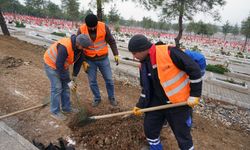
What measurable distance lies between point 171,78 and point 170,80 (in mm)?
26

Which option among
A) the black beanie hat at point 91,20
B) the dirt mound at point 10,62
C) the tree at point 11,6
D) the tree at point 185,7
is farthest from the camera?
the tree at point 11,6

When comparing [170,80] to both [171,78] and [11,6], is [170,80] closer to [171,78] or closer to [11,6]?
[171,78]

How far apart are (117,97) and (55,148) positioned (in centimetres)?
250

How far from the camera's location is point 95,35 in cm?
445

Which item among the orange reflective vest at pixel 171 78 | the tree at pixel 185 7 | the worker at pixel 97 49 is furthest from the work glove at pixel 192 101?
the tree at pixel 185 7

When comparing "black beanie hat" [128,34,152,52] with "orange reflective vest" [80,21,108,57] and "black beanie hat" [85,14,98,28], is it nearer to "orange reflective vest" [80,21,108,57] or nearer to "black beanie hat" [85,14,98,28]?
"black beanie hat" [85,14,98,28]

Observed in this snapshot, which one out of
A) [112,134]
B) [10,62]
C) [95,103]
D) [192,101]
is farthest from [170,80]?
[10,62]

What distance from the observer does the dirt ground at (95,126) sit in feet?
12.4

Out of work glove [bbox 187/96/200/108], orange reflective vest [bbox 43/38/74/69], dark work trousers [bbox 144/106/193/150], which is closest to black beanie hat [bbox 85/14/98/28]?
orange reflective vest [bbox 43/38/74/69]

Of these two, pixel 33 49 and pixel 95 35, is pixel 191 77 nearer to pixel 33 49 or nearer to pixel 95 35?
pixel 95 35

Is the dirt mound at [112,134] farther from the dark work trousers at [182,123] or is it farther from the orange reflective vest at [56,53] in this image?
→ the orange reflective vest at [56,53]

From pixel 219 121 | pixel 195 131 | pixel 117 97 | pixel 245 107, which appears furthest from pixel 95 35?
pixel 245 107

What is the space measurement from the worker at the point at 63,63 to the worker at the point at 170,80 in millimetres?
1217

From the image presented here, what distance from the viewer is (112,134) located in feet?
12.6
